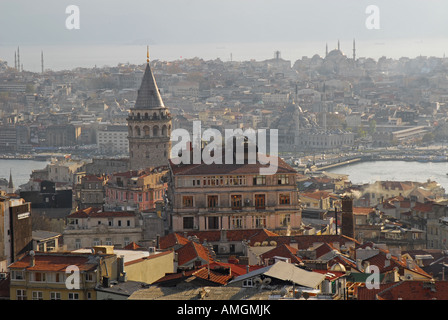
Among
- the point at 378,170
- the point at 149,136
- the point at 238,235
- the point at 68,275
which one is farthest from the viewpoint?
the point at 378,170

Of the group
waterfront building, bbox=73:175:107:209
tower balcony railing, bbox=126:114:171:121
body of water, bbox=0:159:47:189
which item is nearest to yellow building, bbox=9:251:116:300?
waterfront building, bbox=73:175:107:209

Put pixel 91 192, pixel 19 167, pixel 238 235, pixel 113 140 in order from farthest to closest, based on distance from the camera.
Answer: pixel 113 140 → pixel 19 167 → pixel 91 192 → pixel 238 235

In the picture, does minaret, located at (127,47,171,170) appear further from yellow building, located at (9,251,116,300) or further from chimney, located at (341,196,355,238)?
yellow building, located at (9,251,116,300)

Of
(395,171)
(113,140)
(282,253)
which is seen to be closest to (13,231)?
(282,253)

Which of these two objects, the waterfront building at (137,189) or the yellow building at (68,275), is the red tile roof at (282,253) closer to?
the yellow building at (68,275)

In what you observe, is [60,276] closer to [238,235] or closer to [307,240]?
[307,240]

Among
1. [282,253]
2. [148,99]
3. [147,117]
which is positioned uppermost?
[148,99]
